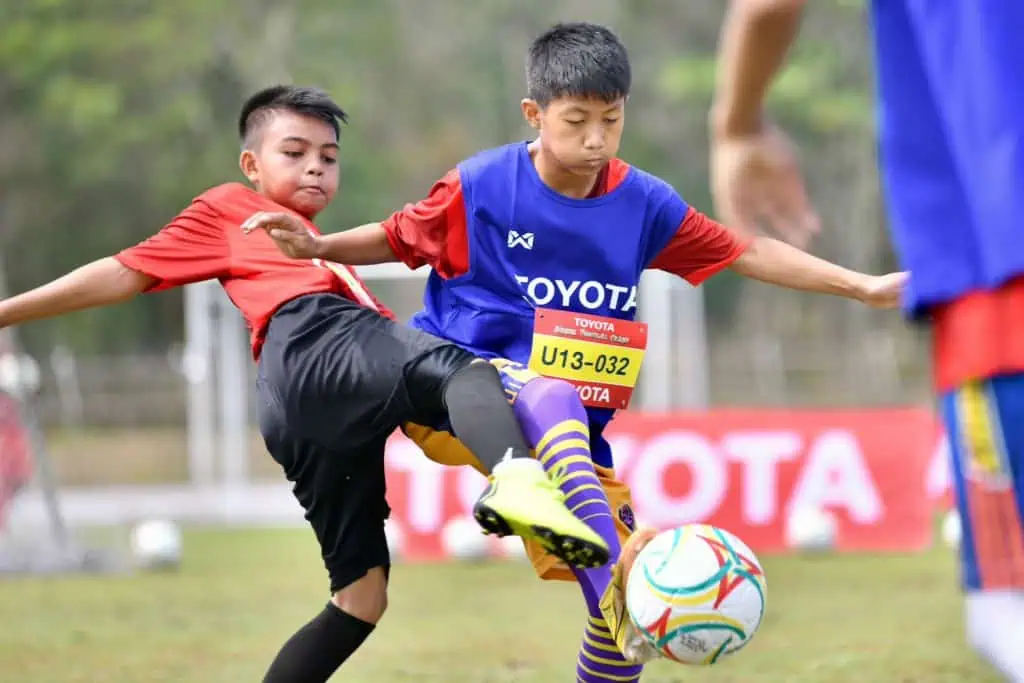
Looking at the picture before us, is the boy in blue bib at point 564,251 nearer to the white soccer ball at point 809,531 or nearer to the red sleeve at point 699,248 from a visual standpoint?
the red sleeve at point 699,248

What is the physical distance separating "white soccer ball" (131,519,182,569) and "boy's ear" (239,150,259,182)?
715cm

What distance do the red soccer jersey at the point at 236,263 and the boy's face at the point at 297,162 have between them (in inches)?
4.7

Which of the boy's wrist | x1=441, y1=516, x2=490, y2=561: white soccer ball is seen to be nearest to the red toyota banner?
x1=441, y1=516, x2=490, y2=561: white soccer ball

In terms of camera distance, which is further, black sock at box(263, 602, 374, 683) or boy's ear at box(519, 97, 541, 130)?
black sock at box(263, 602, 374, 683)

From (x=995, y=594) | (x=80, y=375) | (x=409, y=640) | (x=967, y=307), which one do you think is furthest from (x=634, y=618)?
(x=80, y=375)

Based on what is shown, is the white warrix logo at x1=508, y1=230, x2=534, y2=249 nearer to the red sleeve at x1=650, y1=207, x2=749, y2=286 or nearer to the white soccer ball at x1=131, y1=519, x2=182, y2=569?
the red sleeve at x1=650, y1=207, x2=749, y2=286

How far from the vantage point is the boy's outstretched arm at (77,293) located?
4.37 metres

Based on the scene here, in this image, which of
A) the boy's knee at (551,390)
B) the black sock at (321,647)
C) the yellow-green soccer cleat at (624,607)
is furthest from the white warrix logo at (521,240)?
the black sock at (321,647)

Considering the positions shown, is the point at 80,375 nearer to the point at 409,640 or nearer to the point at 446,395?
the point at 409,640

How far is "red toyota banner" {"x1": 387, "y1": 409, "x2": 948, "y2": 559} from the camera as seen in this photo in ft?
39.3

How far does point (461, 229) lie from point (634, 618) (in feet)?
3.99

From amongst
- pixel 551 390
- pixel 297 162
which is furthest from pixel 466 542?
pixel 551 390

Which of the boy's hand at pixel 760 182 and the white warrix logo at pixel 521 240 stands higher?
the white warrix logo at pixel 521 240

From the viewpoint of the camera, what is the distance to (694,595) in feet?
12.0
